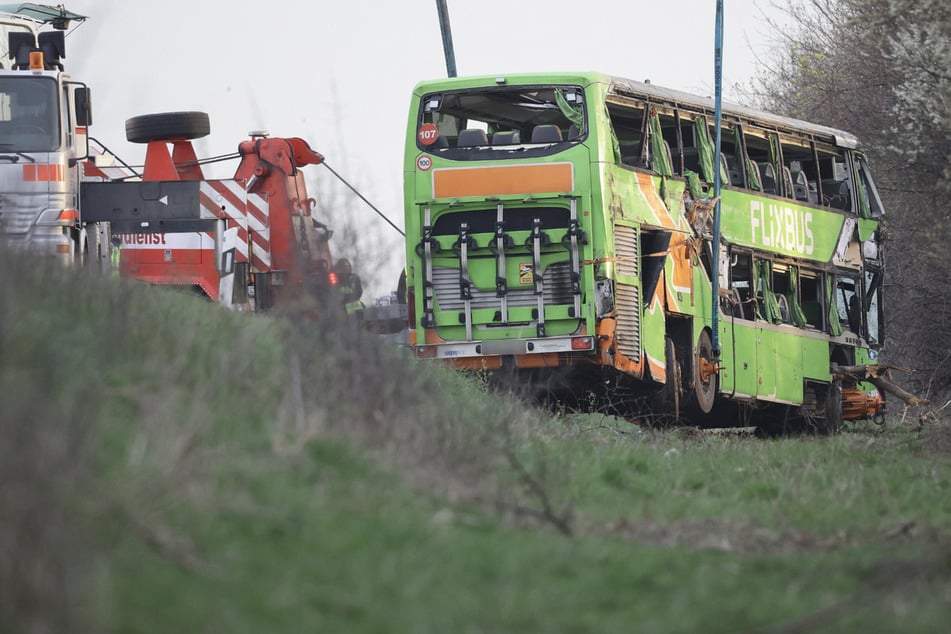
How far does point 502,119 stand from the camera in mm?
19734

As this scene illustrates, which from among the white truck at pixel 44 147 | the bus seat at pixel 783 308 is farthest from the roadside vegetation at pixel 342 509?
the bus seat at pixel 783 308

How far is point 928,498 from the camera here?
40.3 feet

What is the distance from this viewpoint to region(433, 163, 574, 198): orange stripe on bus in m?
18.0

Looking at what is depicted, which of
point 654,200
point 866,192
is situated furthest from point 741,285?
point 866,192

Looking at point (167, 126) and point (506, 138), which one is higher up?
point (167, 126)

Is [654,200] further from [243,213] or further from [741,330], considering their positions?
[243,213]

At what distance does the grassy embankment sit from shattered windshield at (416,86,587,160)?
266 inches

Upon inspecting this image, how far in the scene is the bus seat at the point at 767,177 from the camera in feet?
73.2

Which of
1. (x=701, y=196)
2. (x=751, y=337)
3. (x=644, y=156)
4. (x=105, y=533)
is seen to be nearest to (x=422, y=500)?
(x=105, y=533)

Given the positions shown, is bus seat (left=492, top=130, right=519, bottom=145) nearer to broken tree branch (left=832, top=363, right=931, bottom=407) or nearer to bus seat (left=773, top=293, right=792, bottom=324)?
bus seat (left=773, top=293, right=792, bottom=324)

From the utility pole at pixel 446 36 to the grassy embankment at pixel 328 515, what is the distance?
513 inches

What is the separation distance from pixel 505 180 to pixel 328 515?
1082 centimetres

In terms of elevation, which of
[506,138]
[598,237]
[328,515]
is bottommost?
[328,515]

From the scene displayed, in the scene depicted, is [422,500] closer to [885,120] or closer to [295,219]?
[295,219]
